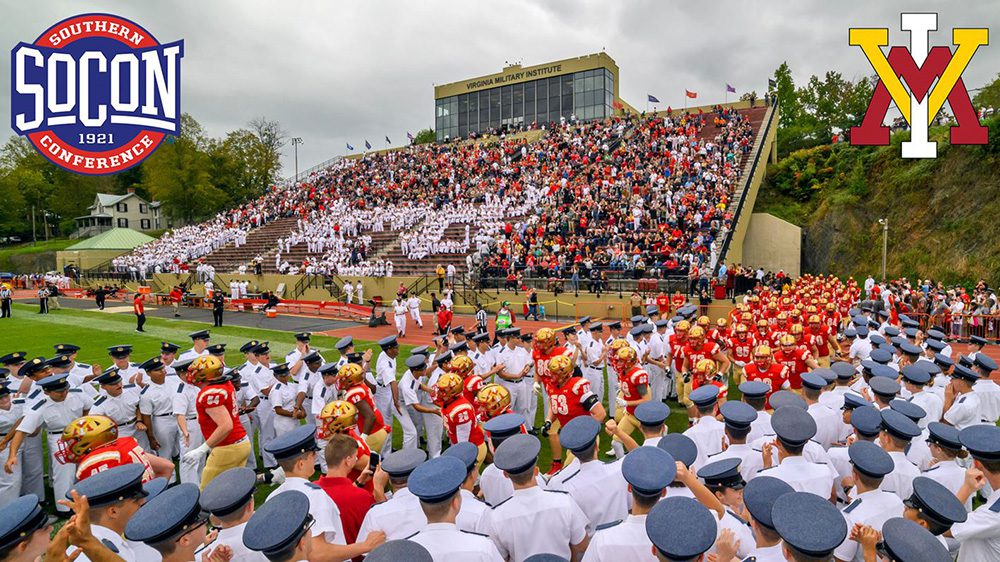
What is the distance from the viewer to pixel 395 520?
3.46 m

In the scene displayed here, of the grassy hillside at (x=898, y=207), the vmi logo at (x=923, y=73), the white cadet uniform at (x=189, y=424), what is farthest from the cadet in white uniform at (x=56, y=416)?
the grassy hillside at (x=898, y=207)

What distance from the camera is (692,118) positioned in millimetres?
39781

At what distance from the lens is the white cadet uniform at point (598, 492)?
4.00 meters

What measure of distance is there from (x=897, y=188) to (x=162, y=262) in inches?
2023

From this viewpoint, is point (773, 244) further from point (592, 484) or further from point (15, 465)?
point (15, 465)

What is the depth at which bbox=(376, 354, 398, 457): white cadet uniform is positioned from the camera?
7824 millimetres

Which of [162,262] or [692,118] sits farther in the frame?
[162,262]

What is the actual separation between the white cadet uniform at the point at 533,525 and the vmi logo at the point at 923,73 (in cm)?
2484

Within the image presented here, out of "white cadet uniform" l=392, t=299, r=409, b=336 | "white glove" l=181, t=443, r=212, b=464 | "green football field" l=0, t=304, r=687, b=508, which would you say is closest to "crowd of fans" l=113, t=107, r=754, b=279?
"white cadet uniform" l=392, t=299, r=409, b=336

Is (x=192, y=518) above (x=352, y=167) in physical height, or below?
below

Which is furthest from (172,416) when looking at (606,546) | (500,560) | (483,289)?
(483,289)

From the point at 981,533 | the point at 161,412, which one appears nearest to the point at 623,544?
the point at 981,533

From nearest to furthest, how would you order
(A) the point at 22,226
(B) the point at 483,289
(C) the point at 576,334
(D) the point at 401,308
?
(C) the point at 576,334, (D) the point at 401,308, (B) the point at 483,289, (A) the point at 22,226

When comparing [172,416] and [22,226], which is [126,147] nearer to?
[172,416]
